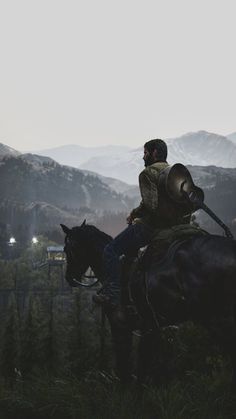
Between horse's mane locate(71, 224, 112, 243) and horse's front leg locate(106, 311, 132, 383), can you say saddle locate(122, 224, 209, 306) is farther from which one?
horse's mane locate(71, 224, 112, 243)

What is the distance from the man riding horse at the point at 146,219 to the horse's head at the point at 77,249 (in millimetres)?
1482

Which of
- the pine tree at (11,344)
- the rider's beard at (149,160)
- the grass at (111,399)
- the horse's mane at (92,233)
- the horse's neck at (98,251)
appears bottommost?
the pine tree at (11,344)

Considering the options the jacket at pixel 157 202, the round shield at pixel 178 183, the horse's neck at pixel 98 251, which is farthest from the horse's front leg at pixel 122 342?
the round shield at pixel 178 183

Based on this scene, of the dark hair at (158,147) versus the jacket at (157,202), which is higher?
the dark hair at (158,147)

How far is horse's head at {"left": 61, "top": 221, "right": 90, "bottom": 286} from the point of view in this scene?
10.8m

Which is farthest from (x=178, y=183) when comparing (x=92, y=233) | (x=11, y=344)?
(x=11, y=344)

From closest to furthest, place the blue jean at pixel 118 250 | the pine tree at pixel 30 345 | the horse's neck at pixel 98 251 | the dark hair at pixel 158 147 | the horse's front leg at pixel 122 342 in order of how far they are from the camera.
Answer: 1. the blue jean at pixel 118 250
2. the dark hair at pixel 158 147
3. the horse's front leg at pixel 122 342
4. the horse's neck at pixel 98 251
5. the pine tree at pixel 30 345

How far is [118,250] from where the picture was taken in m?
9.11

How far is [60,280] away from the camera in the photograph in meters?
140

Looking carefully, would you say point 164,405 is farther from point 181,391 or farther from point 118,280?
point 118,280

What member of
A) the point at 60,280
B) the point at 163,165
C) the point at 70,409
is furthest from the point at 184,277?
the point at 60,280

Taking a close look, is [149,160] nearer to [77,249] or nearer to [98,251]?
[98,251]

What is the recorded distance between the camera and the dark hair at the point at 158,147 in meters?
9.09

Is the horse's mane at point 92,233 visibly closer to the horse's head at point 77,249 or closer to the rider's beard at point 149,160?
the horse's head at point 77,249
